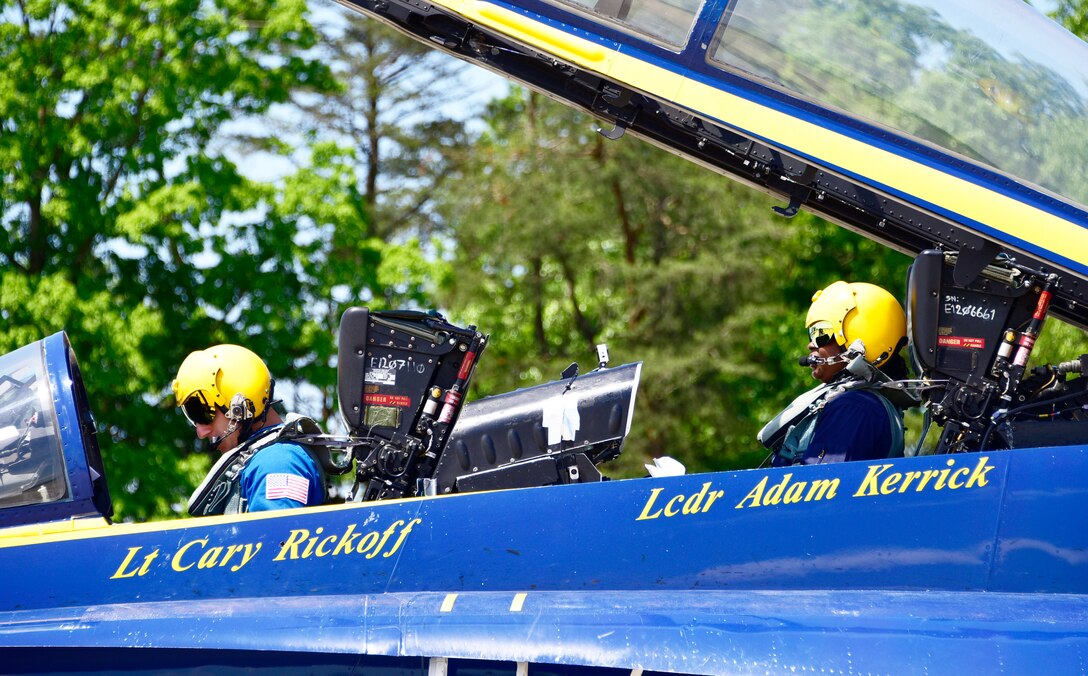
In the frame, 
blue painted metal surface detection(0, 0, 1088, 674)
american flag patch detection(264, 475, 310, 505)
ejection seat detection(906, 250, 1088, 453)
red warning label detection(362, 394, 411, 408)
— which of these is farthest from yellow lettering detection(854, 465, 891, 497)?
american flag patch detection(264, 475, 310, 505)

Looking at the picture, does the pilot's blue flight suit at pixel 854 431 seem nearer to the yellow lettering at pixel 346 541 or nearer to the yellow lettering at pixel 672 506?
the yellow lettering at pixel 672 506

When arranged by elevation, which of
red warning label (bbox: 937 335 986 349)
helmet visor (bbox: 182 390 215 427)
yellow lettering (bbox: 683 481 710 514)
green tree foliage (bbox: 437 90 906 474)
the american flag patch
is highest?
red warning label (bbox: 937 335 986 349)

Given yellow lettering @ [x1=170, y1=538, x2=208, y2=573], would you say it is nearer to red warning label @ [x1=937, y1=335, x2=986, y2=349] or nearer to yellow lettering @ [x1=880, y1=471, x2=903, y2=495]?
yellow lettering @ [x1=880, y1=471, x2=903, y2=495]

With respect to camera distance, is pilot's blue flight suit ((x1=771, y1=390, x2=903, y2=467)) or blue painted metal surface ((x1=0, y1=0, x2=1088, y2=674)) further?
pilot's blue flight suit ((x1=771, y1=390, x2=903, y2=467))

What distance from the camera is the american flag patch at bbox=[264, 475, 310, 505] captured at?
4.49 meters

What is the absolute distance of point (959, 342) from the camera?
4.29 m

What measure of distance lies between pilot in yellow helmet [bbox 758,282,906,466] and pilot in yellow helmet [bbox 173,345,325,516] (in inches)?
67.5

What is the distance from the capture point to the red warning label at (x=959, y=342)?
4.27m

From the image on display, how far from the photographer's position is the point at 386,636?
3.76 metres

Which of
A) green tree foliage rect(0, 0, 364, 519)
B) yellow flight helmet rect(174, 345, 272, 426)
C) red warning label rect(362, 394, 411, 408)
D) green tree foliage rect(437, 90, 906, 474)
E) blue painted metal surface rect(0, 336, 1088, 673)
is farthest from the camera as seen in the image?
green tree foliage rect(437, 90, 906, 474)

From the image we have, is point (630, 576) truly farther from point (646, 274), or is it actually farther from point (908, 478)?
point (646, 274)

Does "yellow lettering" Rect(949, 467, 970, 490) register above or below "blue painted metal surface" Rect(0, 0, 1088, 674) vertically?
above

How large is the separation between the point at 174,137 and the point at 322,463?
1133 centimetres

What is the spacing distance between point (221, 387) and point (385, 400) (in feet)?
2.26
